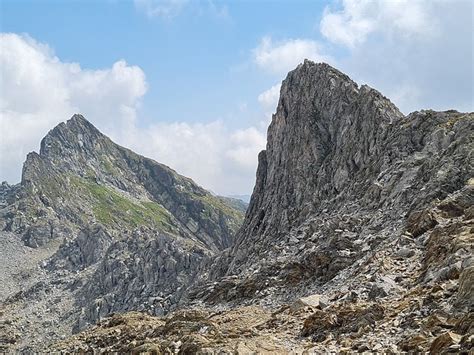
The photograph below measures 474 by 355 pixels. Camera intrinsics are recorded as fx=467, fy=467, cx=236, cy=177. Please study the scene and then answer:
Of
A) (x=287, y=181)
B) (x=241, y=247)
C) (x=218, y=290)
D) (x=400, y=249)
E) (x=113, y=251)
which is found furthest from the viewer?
(x=113, y=251)

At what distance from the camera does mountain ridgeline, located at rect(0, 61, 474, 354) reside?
81.1ft

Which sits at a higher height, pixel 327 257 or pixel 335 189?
pixel 335 189

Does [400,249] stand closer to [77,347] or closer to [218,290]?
[218,290]

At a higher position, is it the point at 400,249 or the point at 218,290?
Result: the point at 400,249

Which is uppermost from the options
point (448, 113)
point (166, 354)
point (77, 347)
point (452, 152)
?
point (448, 113)

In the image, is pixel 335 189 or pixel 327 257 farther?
pixel 335 189

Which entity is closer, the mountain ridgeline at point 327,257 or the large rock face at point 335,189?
the mountain ridgeline at point 327,257

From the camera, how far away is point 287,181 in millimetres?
84375

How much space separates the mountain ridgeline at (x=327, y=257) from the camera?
81.1 ft

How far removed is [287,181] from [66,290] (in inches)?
3386

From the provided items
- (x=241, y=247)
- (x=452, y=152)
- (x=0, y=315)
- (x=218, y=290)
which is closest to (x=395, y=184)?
(x=452, y=152)

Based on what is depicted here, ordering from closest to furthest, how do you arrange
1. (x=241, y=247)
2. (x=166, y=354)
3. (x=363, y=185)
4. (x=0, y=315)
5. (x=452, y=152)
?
(x=166, y=354) → (x=452, y=152) → (x=363, y=185) → (x=241, y=247) → (x=0, y=315)

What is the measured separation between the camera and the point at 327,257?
4488 cm

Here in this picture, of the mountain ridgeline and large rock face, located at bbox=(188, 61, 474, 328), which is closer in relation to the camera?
the mountain ridgeline
